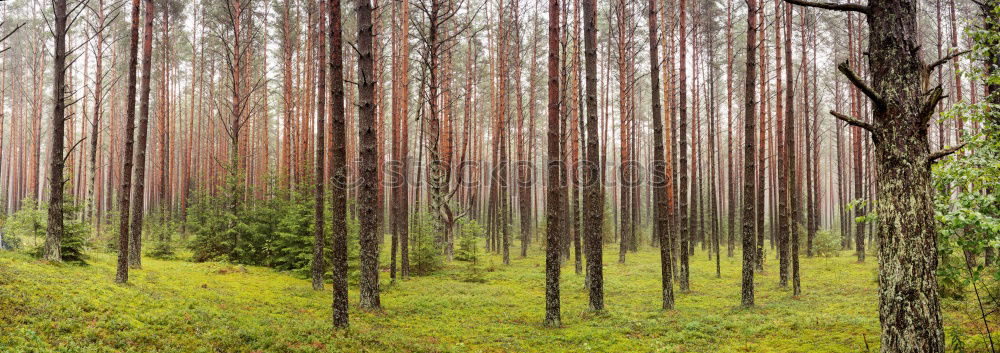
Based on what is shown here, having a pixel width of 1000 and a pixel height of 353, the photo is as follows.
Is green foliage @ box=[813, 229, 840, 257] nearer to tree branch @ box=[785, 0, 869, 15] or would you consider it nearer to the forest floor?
the forest floor

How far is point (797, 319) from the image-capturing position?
30.1 feet

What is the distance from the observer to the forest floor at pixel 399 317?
6.07m

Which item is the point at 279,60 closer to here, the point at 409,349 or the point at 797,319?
the point at 409,349

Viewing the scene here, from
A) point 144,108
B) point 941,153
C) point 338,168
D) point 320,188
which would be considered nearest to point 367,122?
point 338,168

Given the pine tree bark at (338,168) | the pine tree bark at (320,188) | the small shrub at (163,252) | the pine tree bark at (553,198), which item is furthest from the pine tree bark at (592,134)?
the small shrub at (163,252)

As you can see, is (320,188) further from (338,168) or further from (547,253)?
(547,253)

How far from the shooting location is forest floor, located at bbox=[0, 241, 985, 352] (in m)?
6.07

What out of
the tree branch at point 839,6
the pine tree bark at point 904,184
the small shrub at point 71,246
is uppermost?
the tree branch at point 839,6

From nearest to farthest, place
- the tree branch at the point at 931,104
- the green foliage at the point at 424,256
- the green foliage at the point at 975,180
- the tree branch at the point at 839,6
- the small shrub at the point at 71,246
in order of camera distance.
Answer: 1. the tree branch at the point at 931,104
2. the tree branch at the point at 839,6
3. the green foliage at the point at 975,180
4. the small shrub at the point at 71,246
5. the green foliage at the point at 424,256

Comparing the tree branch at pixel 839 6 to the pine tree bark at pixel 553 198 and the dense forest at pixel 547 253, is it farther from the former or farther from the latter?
the pine tree bark at pixel 553 198

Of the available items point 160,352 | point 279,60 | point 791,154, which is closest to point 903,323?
point 160,352

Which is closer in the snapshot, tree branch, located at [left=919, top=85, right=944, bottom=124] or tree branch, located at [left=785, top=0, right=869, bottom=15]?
tree branch, located at [left=919, top=85, right=944, bottom=124]

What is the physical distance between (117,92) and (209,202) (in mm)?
19158

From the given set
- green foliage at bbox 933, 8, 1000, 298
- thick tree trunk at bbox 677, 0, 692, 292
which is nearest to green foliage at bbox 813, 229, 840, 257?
thick tree trunk at bbox 677, 0, 692, 292
